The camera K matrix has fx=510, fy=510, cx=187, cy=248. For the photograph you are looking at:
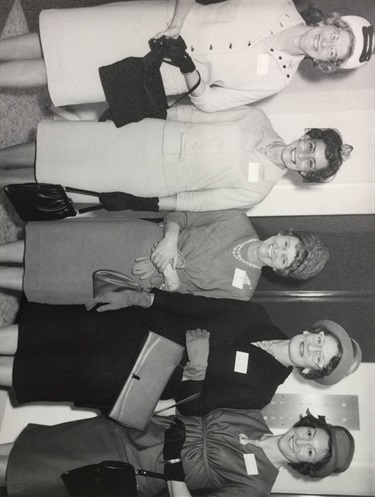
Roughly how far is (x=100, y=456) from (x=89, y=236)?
0.88m

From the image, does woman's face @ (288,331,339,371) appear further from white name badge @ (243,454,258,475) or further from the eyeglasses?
white name badge @ (243,454,258,475)

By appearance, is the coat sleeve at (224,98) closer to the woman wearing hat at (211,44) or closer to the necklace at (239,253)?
the woman wearing hat at (211,44)

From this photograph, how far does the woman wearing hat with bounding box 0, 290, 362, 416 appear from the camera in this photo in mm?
2010

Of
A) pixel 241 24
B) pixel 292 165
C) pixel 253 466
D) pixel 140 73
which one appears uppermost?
pixel 241 24

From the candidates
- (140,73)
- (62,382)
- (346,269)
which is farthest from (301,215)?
(62,382)

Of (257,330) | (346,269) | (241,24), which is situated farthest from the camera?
(346,269)

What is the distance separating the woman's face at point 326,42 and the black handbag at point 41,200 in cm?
103

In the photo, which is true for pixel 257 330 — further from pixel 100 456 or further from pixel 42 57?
pixel 42 57

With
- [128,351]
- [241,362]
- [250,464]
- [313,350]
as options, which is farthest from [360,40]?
[250,464]

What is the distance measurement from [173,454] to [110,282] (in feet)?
2.36

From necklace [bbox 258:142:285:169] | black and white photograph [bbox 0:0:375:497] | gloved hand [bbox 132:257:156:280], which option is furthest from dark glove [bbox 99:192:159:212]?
necklace [bbox 258:142:285:169]

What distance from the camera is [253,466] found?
6.76 ft

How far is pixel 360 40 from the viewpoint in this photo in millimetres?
1993

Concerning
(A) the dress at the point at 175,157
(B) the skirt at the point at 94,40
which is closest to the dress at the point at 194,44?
(B) the skirt at the point at 94,40
